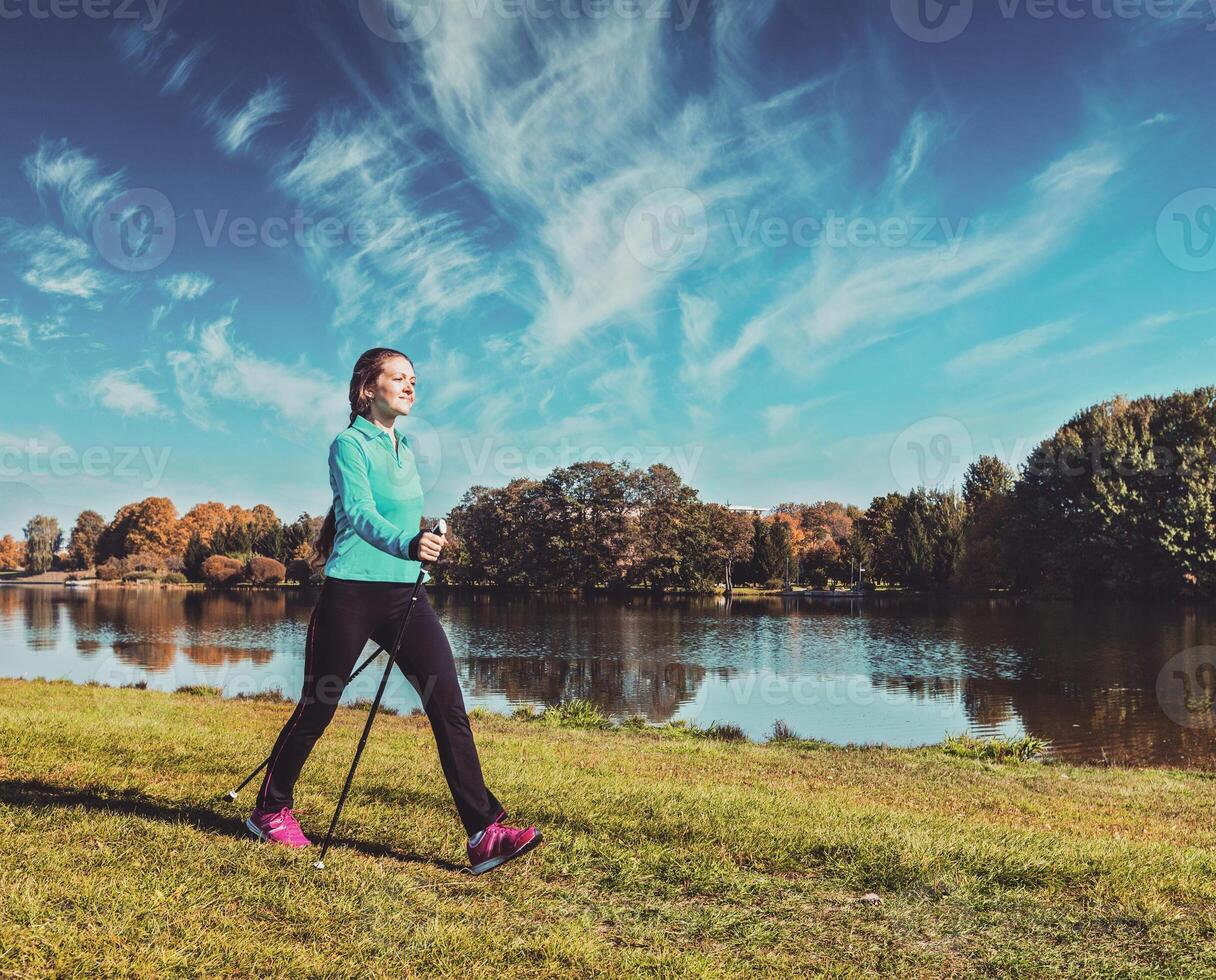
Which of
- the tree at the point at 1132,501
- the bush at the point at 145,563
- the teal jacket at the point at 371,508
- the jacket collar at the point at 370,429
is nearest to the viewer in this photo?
the teal jacket at the point at 371,508

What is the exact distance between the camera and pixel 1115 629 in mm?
32312

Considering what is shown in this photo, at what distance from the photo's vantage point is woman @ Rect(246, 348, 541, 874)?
3768mm

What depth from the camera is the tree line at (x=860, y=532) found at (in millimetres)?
45438

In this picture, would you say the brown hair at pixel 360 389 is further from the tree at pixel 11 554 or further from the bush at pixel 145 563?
the tree at pixel 11 554

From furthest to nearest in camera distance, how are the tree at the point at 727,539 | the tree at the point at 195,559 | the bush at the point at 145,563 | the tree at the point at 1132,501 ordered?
the bush at the point at 145,563 < the tree at the point at 195,559 < the tree at the point at 727,539 < the tree at the point at 1132,501

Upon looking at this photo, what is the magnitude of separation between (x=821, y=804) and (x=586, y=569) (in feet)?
210

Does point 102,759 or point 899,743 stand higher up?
point 102,759

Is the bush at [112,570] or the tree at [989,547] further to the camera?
the bush at [112,570]

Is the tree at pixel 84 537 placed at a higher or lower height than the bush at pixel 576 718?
higher

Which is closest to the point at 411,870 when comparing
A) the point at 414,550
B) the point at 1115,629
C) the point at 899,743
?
the point at 414,550

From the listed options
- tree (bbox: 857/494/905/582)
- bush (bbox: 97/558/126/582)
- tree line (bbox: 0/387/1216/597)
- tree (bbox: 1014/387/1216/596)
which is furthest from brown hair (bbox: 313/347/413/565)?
bush (bbox: 97/558/126/582)

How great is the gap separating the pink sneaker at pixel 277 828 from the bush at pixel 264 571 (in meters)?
84.9

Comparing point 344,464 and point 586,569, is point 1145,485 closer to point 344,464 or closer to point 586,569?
point 586,569

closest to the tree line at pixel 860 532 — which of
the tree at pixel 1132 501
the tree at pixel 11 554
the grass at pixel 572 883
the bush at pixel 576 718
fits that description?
the tree at pixel 1132 501
